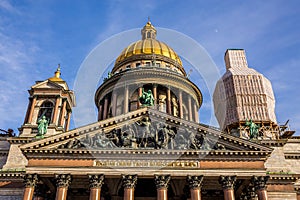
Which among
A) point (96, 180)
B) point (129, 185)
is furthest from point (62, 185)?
point (129, 185)

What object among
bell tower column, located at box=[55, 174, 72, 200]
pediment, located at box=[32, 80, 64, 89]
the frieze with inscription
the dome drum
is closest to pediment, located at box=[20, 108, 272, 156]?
the frieze with inscription

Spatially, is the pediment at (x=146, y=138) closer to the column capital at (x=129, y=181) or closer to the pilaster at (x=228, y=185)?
the pilaster at (x=228, y=185)

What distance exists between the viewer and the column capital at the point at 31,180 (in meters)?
24.6

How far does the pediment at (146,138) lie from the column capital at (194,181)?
2.07 meters

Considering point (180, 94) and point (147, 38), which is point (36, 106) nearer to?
point (180, 94)

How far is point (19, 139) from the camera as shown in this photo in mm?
32969

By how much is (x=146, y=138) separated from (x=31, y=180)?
9226 millimetres

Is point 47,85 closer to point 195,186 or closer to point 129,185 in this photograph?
point 129,185

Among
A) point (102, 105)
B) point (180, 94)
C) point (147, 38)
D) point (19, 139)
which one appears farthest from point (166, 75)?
point (19, 139)

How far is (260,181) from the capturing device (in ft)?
81.8

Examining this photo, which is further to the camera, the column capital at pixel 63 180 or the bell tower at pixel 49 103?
the bell tower at pixel 49 103

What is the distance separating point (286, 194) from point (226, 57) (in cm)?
3556

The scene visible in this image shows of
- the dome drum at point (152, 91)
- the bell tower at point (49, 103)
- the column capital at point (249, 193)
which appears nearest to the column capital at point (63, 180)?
the bell tower at point (49, 103)

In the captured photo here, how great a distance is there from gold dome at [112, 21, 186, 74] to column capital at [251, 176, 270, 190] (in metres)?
28.0
